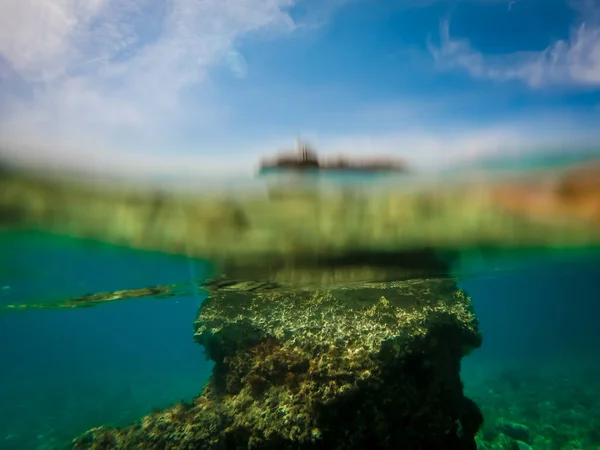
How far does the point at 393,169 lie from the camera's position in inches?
333

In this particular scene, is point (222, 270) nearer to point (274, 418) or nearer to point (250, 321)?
point (250, 321)

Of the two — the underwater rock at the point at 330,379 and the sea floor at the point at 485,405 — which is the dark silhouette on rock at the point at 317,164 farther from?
the sea floor at the point at 485,405

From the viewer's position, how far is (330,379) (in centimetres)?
995

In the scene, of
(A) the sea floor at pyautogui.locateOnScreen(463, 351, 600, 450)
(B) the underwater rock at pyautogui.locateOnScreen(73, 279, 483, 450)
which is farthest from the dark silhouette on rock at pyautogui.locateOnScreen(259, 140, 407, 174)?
(A) the sea floor at pyautogui.locateOnScreen(463, 351, 600, 450)

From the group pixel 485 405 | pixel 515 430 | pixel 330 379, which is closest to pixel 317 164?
pixel 330 379

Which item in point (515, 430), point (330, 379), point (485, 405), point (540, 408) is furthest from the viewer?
point (485, 405)

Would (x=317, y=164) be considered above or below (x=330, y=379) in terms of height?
above

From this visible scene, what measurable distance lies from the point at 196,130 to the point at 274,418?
298 inches

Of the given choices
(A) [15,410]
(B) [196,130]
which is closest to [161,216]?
(B) [196,130]

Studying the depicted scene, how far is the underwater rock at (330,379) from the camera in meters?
9.62

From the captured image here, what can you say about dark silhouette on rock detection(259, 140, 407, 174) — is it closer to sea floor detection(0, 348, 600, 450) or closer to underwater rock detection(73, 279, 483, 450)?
underwater rock detection(73, 279, 483, 450)

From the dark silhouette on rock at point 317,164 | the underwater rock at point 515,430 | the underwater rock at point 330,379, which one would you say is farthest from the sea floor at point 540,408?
the dark silhouette on rock at point 317,164

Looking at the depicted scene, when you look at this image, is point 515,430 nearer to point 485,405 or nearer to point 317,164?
point 485,405

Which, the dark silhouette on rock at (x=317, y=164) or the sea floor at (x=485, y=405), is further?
the sea floor at (x=485, y=405)
